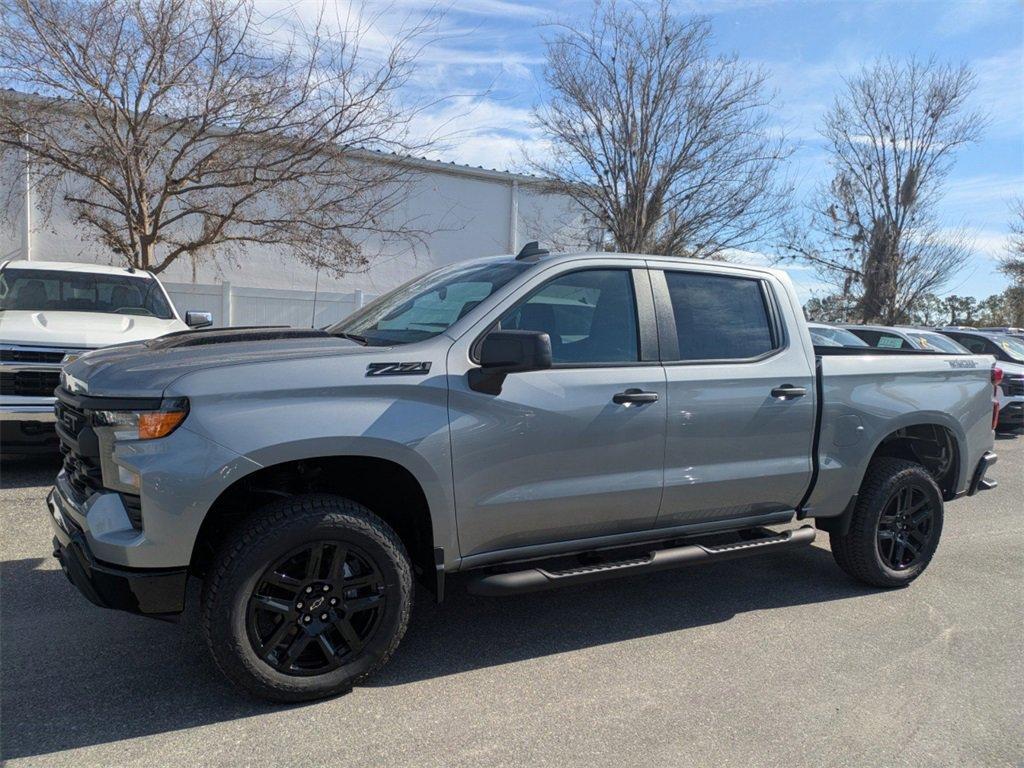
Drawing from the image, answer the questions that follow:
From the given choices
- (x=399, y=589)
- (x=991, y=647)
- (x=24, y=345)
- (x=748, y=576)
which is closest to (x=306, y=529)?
(x=399, y=589)

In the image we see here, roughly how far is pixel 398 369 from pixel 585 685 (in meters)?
1.69

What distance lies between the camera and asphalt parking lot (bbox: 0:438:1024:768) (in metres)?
2.96

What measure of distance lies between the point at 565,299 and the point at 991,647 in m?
2.97

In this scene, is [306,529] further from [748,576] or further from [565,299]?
[748,576]

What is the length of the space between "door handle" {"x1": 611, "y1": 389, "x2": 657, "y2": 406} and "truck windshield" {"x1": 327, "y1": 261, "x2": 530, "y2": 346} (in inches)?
31.3

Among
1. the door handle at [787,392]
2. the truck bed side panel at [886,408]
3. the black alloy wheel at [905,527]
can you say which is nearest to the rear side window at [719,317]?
the door handle at [787,392]

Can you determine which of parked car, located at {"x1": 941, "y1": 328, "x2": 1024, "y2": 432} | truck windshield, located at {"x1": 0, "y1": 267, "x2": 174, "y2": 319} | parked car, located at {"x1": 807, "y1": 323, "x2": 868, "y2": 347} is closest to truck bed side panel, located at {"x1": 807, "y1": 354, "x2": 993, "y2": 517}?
parked car, located at {"x1": 807, "y1": 323, "x2": 868, "y2": 347}

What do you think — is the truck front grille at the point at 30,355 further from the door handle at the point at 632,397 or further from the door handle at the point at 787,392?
the door handle at the point at 787,392

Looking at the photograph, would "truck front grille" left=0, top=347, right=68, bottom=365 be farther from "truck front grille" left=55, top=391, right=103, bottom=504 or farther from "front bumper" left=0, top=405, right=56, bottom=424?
"truck front grille" left=55, top=391, right=103, bottom=504

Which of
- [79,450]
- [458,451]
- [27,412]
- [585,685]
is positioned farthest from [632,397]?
[27,412]

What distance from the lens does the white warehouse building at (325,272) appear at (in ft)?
48.4

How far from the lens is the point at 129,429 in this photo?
9.64 ft

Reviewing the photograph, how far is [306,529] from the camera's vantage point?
3102mm

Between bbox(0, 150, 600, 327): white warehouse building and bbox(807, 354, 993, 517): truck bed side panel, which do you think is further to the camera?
bbox(0, 150, 600, 327): white warehouse building
